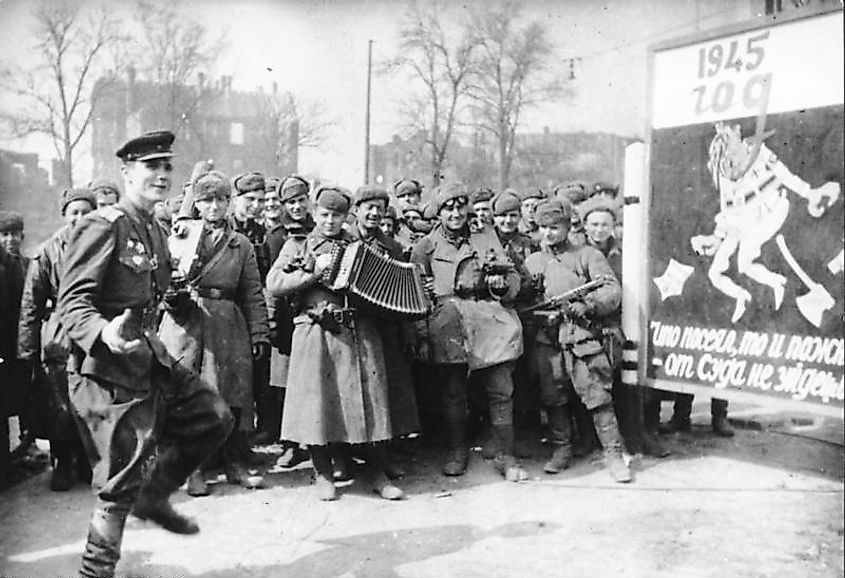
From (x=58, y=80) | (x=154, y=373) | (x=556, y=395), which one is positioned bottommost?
(x=556, y=395)

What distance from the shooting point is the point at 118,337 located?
3.46 m

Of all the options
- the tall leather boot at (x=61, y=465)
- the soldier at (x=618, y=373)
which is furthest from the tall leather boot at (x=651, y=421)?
the tall leather boot at (x=61, y=465)

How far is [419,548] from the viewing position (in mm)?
4484

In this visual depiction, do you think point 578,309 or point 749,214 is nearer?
point 749,214

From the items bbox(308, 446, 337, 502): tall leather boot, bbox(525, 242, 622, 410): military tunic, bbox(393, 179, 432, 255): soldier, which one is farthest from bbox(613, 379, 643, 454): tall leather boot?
bbox(308, 446, 337, 502): tall leather boot

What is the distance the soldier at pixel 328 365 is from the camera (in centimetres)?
533

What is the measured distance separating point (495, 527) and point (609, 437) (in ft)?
5.18

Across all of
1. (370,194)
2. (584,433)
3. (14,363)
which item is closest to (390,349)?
(370,194)

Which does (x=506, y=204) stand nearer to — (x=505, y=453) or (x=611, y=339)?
(x=611, y=339)

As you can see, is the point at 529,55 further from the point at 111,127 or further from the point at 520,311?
the point at 111,127

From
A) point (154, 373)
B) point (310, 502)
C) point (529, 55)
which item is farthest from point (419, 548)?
point (529, 55)

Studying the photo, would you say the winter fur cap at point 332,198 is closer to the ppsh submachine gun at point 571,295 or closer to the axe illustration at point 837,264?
the ppsh submachine gun at point 571,295

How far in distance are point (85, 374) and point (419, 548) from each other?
2.08 m

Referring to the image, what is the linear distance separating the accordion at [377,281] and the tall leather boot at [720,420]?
10.3ft
